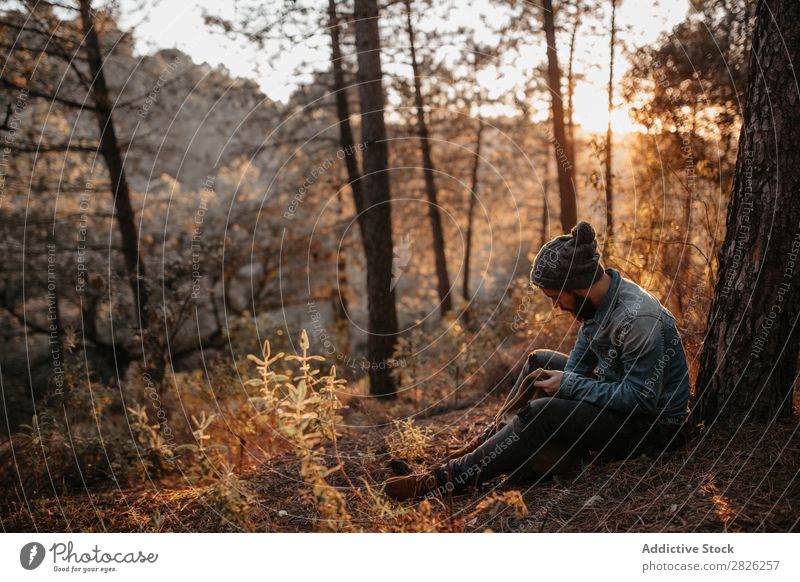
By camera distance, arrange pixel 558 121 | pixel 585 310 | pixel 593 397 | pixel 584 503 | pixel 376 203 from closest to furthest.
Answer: pixel 584 503
pixel 593 397
pixel 585 310
pixel 558 121
pixel 376 203

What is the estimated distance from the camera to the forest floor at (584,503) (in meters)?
2.89

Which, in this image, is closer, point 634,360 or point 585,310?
point 634,360

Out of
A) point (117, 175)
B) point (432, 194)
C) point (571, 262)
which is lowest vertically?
point (571, 262)

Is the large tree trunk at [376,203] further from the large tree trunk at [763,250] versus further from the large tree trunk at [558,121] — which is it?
the large tree trunk at [763,250]

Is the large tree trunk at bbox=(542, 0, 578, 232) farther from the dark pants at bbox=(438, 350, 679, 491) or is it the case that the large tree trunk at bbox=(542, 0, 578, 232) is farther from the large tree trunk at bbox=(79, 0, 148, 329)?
the large tree trunk at bbox=(79, 0, 148, 329)

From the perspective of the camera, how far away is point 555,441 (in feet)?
10.8

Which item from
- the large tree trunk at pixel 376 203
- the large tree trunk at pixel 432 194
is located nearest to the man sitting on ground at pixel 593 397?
the large tree trunk at pixel 376 203

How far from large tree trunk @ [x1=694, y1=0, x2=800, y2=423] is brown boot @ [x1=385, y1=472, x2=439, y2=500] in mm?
1780

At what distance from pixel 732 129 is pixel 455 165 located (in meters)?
10.1

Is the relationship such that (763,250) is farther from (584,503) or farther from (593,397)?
(584,503)

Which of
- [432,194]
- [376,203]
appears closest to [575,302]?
[376,203]

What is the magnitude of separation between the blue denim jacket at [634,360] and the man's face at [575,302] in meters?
0.05

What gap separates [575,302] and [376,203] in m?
4.44
